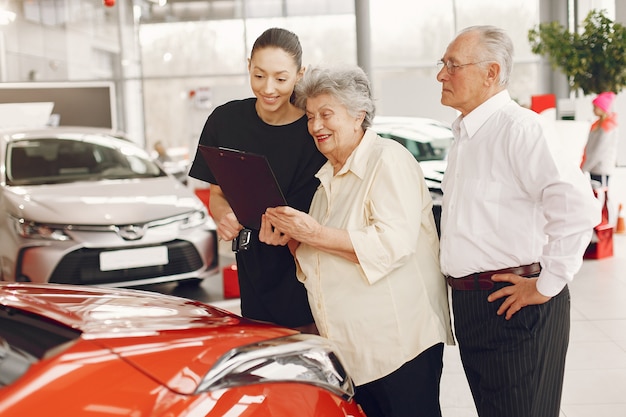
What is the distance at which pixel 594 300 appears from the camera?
5453 mm

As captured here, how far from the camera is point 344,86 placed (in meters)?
1.98

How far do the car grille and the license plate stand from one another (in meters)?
0.03

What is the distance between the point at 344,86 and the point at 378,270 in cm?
47

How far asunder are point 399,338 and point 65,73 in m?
14.2

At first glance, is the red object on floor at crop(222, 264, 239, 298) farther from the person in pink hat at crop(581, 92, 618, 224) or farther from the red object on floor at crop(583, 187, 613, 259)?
the person in pink hat at crop(581, 92, 618, 224)

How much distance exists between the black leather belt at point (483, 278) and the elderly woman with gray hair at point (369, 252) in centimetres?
10

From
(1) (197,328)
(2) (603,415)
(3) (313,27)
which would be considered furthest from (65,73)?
(1) (197,328)

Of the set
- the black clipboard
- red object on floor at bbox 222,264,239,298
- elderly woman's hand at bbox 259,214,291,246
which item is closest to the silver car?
red object on floor at bbox 222,264,239,298

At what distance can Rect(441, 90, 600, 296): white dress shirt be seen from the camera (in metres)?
1.79

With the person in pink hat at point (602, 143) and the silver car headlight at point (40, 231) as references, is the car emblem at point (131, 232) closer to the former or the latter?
the silver car headlight at point (40, 231)

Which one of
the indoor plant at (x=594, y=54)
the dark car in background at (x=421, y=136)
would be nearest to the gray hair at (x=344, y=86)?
the dark car in background at (x=421, y=136)

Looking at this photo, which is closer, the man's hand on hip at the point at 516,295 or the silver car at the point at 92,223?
the man's hand on hip at the point at 516,295

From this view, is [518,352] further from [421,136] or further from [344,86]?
[421,136]

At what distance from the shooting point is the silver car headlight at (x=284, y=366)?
1.33m
